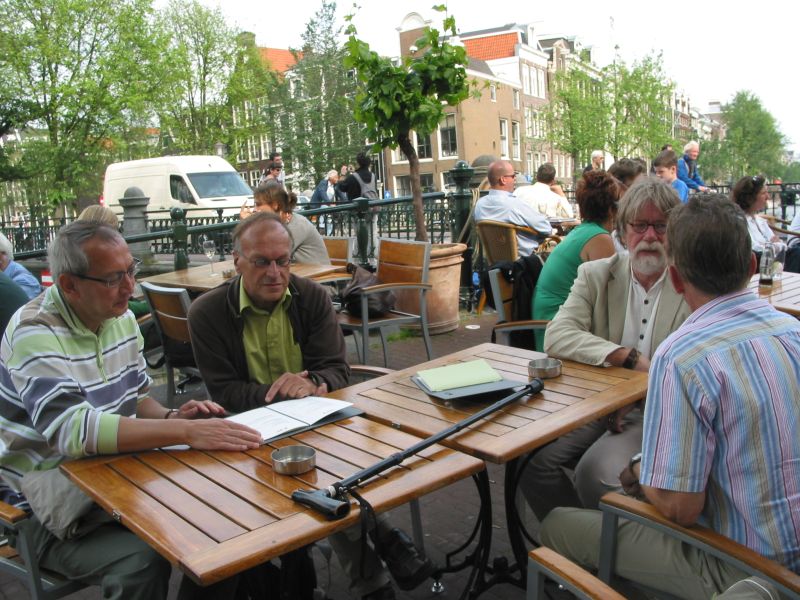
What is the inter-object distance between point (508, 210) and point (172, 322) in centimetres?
415

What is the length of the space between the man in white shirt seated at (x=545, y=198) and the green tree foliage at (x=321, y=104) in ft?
94.3

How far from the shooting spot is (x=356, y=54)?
623 centimetres

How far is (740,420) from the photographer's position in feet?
4.90

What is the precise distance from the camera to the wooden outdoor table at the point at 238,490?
1440 millimetres

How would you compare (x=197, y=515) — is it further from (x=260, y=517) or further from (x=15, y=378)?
(x=15, y=378)

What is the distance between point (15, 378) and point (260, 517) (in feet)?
2.92

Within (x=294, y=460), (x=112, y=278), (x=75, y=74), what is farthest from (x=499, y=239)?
(x=75, y=74)

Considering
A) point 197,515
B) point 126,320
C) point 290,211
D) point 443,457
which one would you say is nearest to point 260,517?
point 197,515

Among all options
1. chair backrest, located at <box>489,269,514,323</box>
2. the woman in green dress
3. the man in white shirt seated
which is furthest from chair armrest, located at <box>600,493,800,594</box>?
the man in white shirt seated

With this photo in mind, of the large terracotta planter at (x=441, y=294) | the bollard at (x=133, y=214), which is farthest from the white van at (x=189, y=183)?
the large terracotta planter at (x=441, y=294)

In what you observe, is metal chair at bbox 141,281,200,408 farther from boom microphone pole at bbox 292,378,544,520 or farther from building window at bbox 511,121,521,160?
building window at bbox 511,121,521,160

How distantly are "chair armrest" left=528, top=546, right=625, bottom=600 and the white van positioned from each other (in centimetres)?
1807

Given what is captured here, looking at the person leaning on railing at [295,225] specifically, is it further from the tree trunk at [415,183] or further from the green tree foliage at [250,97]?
the green tree foliage at [250,97]

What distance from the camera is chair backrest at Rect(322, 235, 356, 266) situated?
6.35 metres
